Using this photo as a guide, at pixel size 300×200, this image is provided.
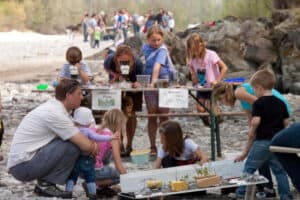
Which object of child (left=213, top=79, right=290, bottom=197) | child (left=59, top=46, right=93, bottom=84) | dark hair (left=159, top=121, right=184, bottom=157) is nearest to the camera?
dark hair (left=159, top=121, right=184, bottom=157)

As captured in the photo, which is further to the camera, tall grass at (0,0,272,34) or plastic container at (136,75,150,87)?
tall grass at (0,0,272,34)

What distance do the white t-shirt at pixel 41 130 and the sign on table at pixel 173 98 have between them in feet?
8.93

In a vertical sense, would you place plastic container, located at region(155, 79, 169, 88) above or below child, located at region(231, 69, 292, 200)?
above

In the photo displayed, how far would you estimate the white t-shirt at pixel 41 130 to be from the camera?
8570 millimetres

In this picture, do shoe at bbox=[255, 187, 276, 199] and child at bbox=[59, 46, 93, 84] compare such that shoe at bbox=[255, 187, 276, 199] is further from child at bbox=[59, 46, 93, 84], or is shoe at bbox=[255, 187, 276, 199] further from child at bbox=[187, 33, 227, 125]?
child at bbox=[59, 46, 93, 84]

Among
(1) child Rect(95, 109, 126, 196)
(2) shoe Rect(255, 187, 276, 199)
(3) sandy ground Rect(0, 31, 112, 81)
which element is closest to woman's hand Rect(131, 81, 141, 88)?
(1) child Rect(95, 109, 126, 196)

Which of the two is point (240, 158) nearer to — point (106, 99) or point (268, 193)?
point (268, 193)

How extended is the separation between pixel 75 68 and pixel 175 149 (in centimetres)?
306

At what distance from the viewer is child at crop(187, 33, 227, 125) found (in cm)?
1165

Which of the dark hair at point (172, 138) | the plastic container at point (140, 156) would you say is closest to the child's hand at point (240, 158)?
the dark hair at point (172, 138)

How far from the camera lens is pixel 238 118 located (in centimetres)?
1695

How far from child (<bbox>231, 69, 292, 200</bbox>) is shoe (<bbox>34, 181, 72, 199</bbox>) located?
5.64ft

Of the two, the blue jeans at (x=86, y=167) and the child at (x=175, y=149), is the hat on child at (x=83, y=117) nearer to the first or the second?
the blue jeans at (x=86, y=167)

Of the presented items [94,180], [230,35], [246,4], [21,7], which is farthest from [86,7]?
[94,180]
